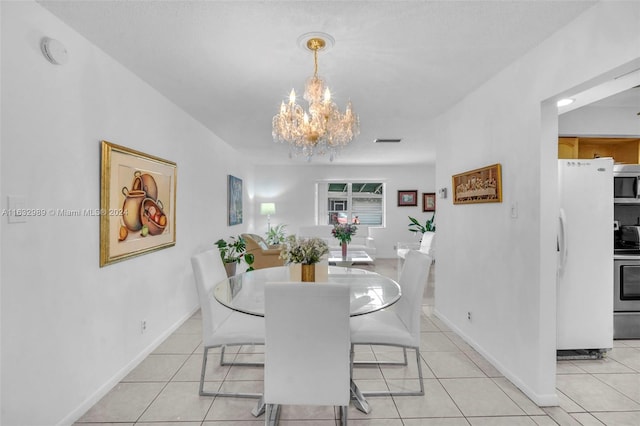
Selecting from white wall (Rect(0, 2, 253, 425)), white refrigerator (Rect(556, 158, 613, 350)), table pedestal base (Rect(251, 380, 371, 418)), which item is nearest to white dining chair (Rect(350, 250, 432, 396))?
table pedestal base (Rect(251, 380, 371, 418))

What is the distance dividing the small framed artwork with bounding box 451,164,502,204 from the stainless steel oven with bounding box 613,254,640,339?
143cm

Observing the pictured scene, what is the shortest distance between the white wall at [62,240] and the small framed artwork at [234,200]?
8.47 feet

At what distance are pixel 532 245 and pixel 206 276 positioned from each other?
2285 mm

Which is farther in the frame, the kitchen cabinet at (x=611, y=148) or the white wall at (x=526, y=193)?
the kitchen cabinet at (x=611, y=148)

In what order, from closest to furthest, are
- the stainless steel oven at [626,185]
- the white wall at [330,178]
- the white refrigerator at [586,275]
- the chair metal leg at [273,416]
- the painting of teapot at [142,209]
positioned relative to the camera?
the chair metal leg at [273,416]
the painting of teapot at [142,209]
the white refrigerator at [586,275]
the stainless steel oven at [626,185]
the white wall at [330,178]

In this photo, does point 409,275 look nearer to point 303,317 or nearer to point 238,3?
point 303,317

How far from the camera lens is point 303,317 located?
5.00ft

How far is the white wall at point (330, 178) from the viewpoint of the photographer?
26.4 ft

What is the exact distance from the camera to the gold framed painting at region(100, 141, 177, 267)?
219 centimetres

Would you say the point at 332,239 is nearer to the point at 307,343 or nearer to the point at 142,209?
the point at 142,209

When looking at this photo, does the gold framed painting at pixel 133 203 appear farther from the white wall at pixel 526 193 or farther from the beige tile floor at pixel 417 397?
the white wall at pixel 526 193

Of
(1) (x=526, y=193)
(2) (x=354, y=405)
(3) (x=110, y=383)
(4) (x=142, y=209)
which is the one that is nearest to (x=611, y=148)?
(1) (x=526, y=193)

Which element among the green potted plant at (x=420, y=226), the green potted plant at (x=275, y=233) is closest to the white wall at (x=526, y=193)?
the green potted plant at (x=420, y=226)

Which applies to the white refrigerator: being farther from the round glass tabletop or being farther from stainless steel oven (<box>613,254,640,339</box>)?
the round glass tabletop
